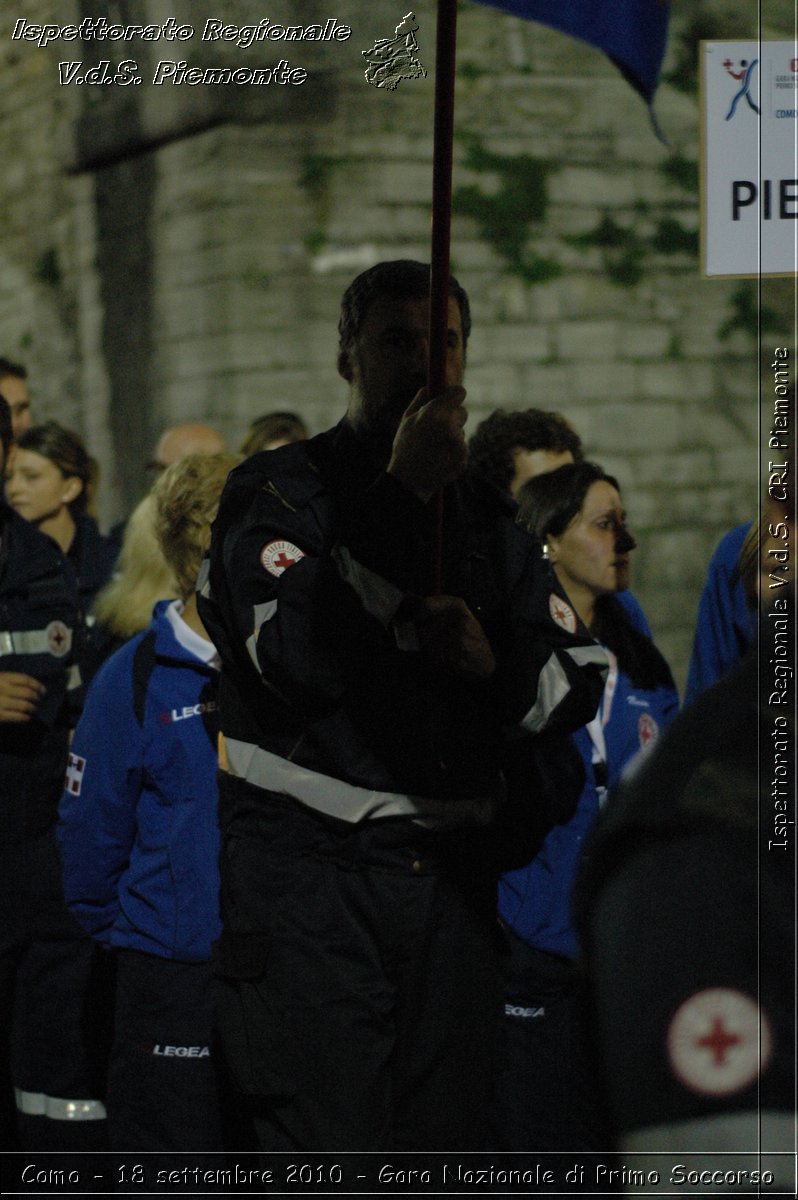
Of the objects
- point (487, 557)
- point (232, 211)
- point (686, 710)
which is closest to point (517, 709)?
point (487, 557)

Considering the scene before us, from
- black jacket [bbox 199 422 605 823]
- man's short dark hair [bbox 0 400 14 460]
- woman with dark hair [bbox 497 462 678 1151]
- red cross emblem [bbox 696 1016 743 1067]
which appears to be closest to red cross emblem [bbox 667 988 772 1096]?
red cross emblem [bbox 696 1016 743 1067]

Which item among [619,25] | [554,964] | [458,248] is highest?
[458,248]

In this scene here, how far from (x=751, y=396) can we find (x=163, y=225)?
153 inches

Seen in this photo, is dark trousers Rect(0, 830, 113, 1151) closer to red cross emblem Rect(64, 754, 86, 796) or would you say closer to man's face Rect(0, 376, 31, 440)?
red cross emblem Rect(64, 754, 86, 796)

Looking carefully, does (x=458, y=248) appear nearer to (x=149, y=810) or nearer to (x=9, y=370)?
(x=9, y=370)

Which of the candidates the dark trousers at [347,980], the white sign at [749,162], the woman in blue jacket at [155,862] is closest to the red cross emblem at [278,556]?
the dark trousers at [347,980]

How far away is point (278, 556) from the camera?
2.79 meters

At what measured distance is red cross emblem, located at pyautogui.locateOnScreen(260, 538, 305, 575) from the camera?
2.78 metres

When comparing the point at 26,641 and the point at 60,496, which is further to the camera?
the point at 60,496

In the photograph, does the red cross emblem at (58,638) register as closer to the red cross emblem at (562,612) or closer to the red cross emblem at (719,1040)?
the red cross emblem at (562,612)

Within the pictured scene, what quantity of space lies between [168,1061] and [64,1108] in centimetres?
104

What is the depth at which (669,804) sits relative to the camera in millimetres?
1326

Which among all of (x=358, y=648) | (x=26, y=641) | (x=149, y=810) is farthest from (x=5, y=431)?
(x=358, y=648)

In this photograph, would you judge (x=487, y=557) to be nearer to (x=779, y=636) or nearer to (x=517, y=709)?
(x=517, y=709)
